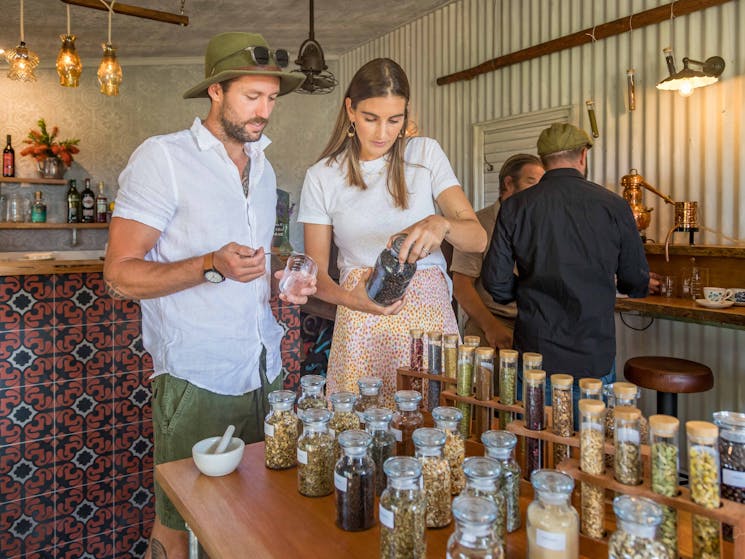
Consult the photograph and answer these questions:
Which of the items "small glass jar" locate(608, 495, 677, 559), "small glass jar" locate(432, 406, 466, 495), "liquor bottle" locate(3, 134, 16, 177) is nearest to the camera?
"small glass jar" locate(608, 495, 677, 559)

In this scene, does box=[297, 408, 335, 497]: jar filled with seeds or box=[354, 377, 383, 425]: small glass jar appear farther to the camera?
box=[354, 377, 383, 425]: small glass jar

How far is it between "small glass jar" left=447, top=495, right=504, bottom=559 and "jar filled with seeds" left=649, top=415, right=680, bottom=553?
254 mm

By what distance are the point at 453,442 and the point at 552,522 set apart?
0.99 feet

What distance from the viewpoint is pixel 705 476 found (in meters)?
0.82

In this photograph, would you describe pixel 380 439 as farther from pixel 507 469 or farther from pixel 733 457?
pixel 733 457

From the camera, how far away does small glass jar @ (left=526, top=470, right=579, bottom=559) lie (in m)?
0.83

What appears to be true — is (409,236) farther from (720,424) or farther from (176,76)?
(176,76)

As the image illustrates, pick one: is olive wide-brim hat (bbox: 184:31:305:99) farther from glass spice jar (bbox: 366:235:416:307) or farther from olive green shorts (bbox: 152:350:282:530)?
olive green shorts (bbox: 152:350:282:530)

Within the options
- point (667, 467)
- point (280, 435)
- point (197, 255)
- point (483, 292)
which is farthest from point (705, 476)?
point (483, 292)

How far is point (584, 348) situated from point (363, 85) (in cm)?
133

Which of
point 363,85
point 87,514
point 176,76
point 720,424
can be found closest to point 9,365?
point 87,514

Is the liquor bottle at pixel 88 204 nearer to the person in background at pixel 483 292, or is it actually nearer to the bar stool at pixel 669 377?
the person in background at pixel 483 292

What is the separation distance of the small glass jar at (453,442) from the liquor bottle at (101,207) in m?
5.65

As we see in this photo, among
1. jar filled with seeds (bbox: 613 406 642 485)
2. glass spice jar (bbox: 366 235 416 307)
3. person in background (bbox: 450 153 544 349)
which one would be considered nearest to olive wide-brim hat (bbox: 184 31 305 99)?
glass spice jar (bbox: 366 235 416 307)
